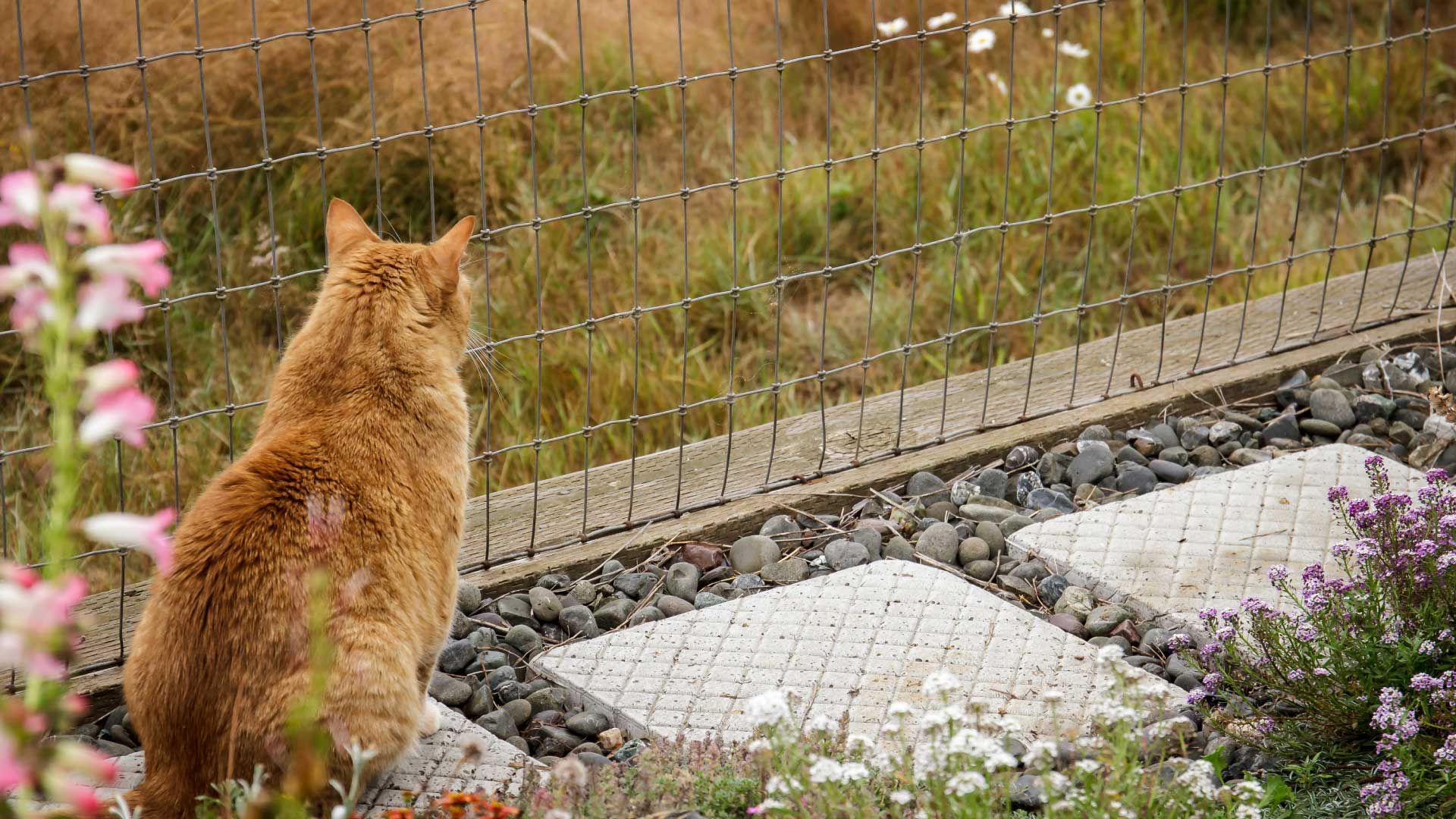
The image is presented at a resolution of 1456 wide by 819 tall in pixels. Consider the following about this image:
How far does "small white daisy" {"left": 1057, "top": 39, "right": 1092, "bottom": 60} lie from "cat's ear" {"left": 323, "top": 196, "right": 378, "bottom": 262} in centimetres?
313

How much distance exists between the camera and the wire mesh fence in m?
4.04

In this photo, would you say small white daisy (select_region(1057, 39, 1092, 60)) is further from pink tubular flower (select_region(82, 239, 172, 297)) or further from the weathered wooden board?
pink tubular flower (select_region(82, 239, 172, 297))

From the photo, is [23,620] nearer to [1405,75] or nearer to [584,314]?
[584,314]

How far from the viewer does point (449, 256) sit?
282cm

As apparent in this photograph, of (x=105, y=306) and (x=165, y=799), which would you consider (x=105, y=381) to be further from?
(x=165, y=799)

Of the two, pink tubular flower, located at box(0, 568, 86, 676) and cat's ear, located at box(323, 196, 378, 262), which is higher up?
pink tubular flower, located at box(0, 568, 86, 676)

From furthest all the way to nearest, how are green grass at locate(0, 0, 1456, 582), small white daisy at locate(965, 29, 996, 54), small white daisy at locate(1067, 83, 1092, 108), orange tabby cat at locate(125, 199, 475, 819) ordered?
small white daisy at locate(965, 29, 996, 54)
small white daisy at locate(1067, 83, 1092, 108)
green grass at locate(0, 0, 1456, 582)
orange tabby cat at locate(125, 199, 475, 819)

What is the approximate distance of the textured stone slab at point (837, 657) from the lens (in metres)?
2.82

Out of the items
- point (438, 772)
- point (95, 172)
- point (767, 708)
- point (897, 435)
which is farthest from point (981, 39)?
point (95, 172)

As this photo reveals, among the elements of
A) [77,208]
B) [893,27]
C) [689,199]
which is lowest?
[689,199]

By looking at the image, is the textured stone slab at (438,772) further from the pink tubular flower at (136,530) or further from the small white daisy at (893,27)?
the small white daisy at (893,27)

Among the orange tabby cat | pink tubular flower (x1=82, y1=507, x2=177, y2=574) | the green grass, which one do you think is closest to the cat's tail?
the orange tabby cat

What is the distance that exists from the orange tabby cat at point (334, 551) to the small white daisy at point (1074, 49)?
3.19m

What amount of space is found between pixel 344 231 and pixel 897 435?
1.56 meters
